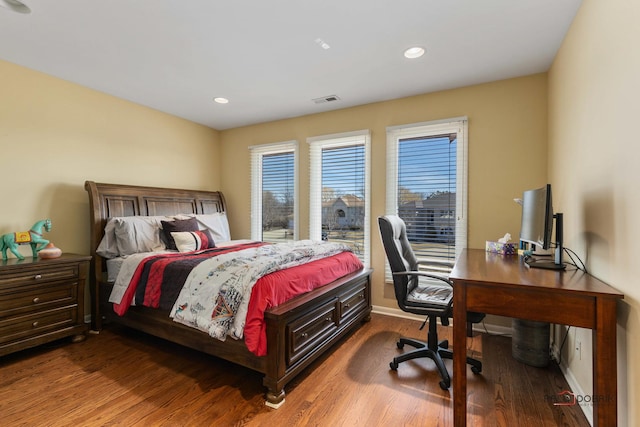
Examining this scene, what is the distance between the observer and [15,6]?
1.97m

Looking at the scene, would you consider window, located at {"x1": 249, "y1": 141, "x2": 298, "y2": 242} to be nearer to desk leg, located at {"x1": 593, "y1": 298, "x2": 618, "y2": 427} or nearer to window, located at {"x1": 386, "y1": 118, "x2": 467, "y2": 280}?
window, located at {"x1": 386, "y1": 118, "x2": 467, "y2": 280}

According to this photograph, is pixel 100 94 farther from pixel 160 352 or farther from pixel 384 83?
pixel 384 83

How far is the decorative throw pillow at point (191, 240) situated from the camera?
3148 mm

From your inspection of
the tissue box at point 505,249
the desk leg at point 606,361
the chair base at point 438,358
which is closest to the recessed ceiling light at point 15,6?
the chair base at point 438,358

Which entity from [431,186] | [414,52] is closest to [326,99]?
[414,52]

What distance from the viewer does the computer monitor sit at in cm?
175

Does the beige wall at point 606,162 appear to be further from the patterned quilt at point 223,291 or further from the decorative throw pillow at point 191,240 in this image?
the decorative throw pillow at point 191,240

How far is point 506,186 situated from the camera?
2.99 m

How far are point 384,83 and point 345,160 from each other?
1.07 m

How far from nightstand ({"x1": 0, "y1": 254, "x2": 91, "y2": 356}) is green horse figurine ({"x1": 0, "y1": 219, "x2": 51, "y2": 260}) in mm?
102

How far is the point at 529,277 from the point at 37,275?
3541mm

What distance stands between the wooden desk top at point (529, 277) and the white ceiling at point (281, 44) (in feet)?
5.51

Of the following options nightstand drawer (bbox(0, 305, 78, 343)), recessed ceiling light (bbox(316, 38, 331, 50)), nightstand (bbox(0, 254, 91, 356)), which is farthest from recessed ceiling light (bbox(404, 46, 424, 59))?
nightstand drawer (bbox(0, 305, 78, 343))

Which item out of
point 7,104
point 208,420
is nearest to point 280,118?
point 7,104
